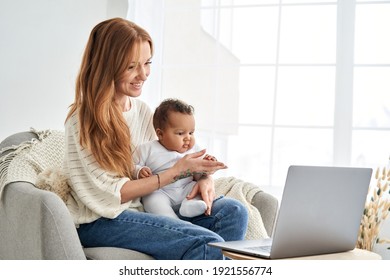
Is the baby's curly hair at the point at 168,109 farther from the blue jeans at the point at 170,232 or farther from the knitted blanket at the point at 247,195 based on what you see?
the knitted blanket at the point at 247,195

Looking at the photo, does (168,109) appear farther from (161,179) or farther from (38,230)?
(38,230)

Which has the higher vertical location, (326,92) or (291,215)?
(326,92)

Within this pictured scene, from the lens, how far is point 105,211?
2027 mm

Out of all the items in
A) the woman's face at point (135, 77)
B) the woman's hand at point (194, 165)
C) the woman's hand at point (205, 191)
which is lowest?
the woman's hand at point (205, 191)

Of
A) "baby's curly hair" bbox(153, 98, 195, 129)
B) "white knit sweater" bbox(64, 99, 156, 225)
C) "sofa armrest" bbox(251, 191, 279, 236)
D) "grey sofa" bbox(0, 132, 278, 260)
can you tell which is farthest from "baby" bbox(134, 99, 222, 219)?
"sofa armrest" bbox(251, 191, 279, 236)

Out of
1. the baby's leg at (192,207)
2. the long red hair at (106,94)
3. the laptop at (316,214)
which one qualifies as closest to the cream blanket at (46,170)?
the long red hair at (106,94)

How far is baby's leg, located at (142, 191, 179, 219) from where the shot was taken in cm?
212

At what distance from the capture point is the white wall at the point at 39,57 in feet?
9.18

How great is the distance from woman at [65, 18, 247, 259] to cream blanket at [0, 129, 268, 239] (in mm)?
69

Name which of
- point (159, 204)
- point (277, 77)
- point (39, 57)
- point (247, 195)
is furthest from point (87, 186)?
point (277, 77)

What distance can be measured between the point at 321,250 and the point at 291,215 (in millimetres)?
210
